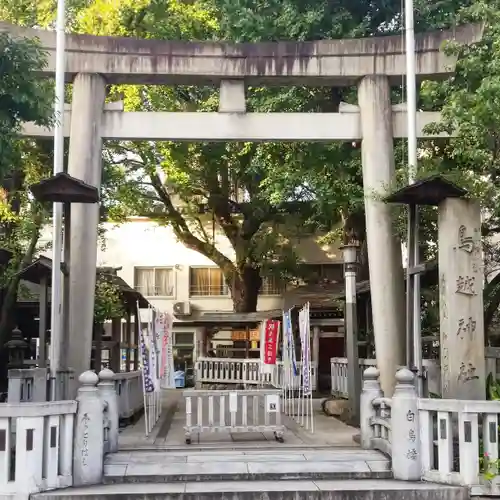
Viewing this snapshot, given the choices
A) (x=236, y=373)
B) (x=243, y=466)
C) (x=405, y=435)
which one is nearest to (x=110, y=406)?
(x=243, y=466)

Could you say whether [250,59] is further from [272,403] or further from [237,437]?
[237,437]

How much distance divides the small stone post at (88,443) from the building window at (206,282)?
21.8 m

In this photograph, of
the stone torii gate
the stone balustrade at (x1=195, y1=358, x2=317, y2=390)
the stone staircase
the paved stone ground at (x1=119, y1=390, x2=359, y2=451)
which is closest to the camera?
the stone staircase

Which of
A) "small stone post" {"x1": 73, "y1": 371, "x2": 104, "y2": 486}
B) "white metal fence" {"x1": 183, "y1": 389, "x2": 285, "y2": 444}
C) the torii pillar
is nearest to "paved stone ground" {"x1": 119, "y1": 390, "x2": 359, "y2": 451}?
"white metal fence" {"x1": 183, "y1": 389, "x2": 285, "y2": 444}

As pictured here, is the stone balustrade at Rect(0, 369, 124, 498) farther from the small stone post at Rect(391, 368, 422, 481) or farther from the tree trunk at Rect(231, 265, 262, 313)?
the tree trunk at Rect(231, 265, 262, 313)

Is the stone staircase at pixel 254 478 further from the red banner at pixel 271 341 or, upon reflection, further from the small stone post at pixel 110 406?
the red banner at pixel 271 341

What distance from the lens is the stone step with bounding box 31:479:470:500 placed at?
7199 mm

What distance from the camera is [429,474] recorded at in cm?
778

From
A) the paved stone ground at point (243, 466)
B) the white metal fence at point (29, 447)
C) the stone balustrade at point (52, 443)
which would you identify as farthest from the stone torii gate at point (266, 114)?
the white metal fence at point (29, 447)

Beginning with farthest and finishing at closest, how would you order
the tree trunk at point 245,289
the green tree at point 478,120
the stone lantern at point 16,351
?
the tree trunk at point 245,289, the stone lantern at point 16,351, the green tree at point 478,120

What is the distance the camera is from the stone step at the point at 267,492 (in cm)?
720

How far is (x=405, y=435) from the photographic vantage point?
7.87m

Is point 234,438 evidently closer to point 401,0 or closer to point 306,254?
point 401,0

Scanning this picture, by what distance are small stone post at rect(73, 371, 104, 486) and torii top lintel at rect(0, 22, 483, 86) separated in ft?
20.4
